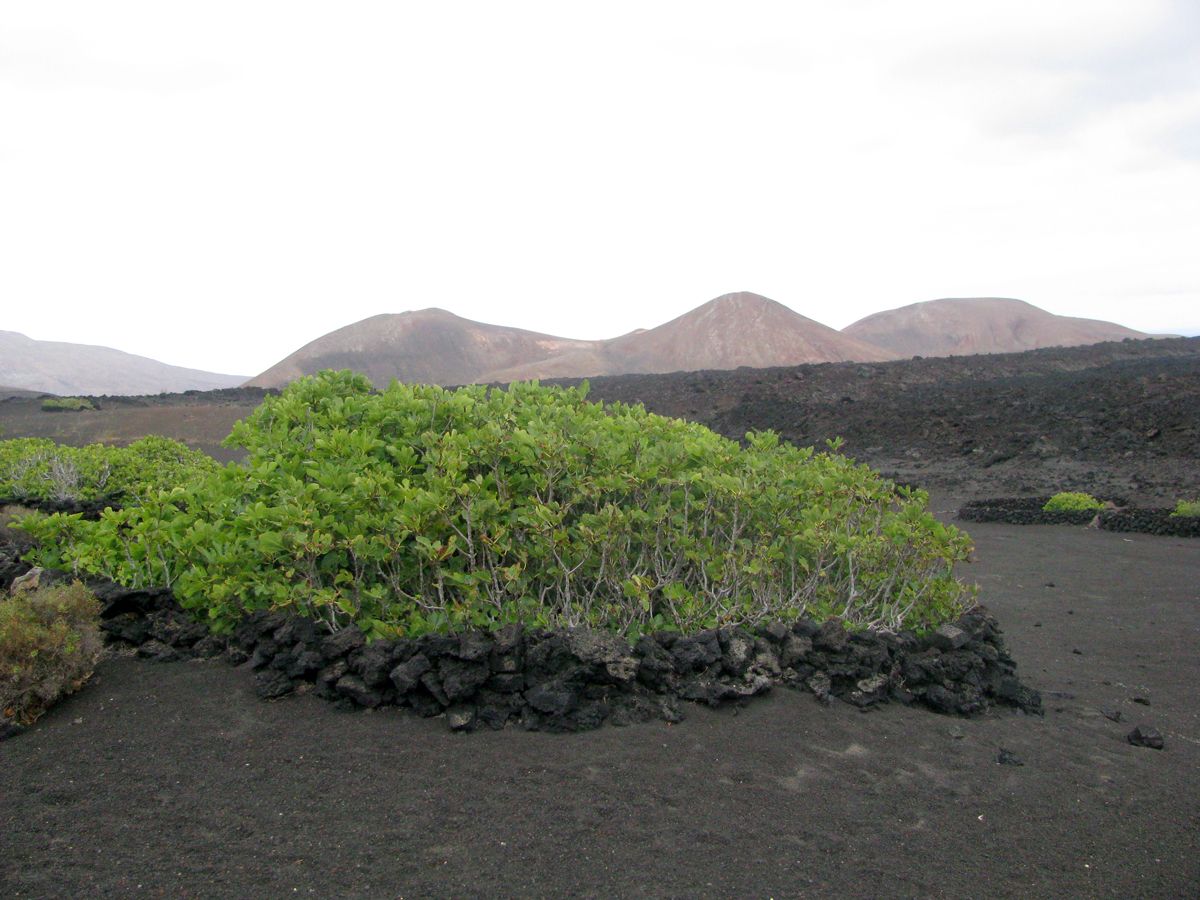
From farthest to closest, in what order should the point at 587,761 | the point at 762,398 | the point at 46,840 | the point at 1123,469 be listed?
the point at 762,398 → the point at 1123,469 → the point at 587,761 → the point at 46,840

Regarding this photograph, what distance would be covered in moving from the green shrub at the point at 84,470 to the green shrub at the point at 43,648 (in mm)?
4191

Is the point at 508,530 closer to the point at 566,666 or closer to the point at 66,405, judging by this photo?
the point at 566,666

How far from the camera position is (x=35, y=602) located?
3717mm

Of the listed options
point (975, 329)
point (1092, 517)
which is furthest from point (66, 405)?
point (975, 329)

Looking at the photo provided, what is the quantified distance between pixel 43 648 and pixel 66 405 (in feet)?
101

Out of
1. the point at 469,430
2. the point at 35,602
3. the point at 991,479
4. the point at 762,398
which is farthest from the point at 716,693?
the point at 762,398

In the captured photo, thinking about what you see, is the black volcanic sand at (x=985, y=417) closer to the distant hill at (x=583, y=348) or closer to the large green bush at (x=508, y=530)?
the large green bush at (x=508, y=530)

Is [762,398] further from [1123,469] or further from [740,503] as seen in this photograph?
[740,503]

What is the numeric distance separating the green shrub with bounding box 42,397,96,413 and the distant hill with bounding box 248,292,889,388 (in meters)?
36.7

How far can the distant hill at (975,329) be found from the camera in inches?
3455

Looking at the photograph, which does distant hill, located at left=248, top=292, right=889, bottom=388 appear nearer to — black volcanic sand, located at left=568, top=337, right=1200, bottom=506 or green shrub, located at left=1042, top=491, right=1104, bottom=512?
black volcanic sand, located at left=568, top=337, right=1200, bottom=506

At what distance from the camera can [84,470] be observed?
29.2ft

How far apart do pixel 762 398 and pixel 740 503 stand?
23.3 metres

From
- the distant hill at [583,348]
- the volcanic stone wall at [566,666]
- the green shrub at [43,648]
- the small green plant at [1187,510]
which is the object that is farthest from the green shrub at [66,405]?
the distant hill at [583,348]
